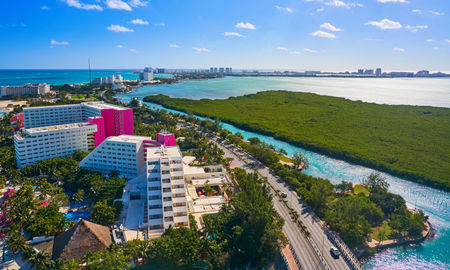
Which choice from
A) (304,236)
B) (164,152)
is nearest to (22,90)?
(164,152)

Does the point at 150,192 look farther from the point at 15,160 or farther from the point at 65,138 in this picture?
the point at 15,160

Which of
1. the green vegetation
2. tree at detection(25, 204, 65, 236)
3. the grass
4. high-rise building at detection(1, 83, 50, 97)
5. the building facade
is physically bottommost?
the grass

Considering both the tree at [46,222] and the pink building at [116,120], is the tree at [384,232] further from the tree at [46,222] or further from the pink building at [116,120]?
the pink building at [116,120]

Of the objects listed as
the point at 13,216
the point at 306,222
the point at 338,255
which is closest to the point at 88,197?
the point at 13,216

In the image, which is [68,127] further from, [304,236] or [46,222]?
[304,236]

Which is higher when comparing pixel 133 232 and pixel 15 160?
pixel 15 160

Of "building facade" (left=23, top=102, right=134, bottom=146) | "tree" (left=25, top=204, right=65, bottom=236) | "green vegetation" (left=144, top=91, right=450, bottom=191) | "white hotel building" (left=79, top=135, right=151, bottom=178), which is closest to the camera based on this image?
"tree" (left=25, top=204, right=65, bottom=236)

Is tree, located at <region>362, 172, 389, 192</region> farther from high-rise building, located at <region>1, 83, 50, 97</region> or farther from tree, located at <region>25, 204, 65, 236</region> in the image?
high-rise building, located at <region>1, 83, 50, 97</region>

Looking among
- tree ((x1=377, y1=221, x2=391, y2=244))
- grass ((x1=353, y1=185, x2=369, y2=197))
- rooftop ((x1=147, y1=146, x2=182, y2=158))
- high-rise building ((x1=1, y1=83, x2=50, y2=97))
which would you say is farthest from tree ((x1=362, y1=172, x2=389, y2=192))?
high-rise building ((x1=1, y1=83, x2=50, y2=97))
